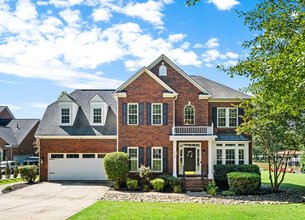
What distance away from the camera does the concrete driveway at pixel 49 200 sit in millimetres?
16109

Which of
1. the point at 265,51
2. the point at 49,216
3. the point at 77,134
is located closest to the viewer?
the point at 265,51

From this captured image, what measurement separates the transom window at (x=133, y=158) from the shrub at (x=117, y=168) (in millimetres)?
1836

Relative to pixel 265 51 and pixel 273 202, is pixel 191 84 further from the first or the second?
pixel 265 51

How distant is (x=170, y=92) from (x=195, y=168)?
618 cm

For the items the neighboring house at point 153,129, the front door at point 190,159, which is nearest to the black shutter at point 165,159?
the neighboring house at point 153,129

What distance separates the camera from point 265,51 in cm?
1255

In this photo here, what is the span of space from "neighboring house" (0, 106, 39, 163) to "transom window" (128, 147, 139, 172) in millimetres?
24655

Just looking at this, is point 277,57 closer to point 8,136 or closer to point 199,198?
point 199,198

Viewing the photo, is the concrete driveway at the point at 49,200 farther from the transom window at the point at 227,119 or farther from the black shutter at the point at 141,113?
the transom window at the point at 227,119

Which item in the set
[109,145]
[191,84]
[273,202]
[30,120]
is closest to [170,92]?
[191,84]

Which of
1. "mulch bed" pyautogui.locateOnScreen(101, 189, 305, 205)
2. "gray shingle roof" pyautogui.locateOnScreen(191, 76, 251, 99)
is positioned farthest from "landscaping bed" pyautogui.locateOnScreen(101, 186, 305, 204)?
"gray shingle roof" pyautogui.locateOnScreen(191, 76, 251, 99)

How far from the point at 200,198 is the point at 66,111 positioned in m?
14.0

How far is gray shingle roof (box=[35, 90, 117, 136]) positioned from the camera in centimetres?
2983

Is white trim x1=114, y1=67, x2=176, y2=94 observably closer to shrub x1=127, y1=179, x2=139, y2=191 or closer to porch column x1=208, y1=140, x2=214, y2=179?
porch column x1=208, y1=140, x2=214, y2=179
